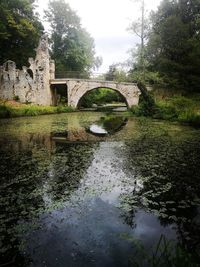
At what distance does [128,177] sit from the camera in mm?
7719

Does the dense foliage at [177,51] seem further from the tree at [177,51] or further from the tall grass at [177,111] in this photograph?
the tall grass at [177,111]

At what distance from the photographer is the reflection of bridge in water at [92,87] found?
1258 inches

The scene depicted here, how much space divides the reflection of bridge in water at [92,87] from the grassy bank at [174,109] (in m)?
4.11

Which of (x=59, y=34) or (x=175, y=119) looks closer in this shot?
(x=175, y=119)

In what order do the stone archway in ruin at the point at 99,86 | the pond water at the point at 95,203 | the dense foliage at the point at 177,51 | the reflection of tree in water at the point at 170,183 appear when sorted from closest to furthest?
the pond water at the point at 95,203, the reflection of tree in water at the point at 170,183, the dense foliage at the point at 177,51, the stone archway in ruin at the point at 99,86

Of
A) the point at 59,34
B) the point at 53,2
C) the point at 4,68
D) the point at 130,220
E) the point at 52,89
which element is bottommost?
the point at 130,220

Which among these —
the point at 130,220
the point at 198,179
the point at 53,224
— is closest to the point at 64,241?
the point at 53,224

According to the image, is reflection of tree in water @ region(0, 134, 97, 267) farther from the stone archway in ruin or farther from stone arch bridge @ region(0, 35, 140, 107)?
the stone archway in ruin

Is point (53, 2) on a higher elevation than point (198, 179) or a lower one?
higher

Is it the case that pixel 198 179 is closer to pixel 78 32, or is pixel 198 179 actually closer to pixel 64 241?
pixel 64 241

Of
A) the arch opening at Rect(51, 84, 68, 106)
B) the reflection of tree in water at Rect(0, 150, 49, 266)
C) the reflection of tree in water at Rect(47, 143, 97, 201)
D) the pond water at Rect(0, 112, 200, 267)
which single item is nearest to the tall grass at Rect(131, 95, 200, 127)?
the pond water at Rect(0, 112, 200, 267)

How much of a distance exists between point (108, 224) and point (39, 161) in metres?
4.91

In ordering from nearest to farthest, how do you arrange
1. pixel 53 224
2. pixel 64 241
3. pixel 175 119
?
pixel 64 241 < pixel 53 224 < pixel 175 119

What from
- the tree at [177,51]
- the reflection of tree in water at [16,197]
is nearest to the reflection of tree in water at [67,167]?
the reflection of tree in water at [16,197]
